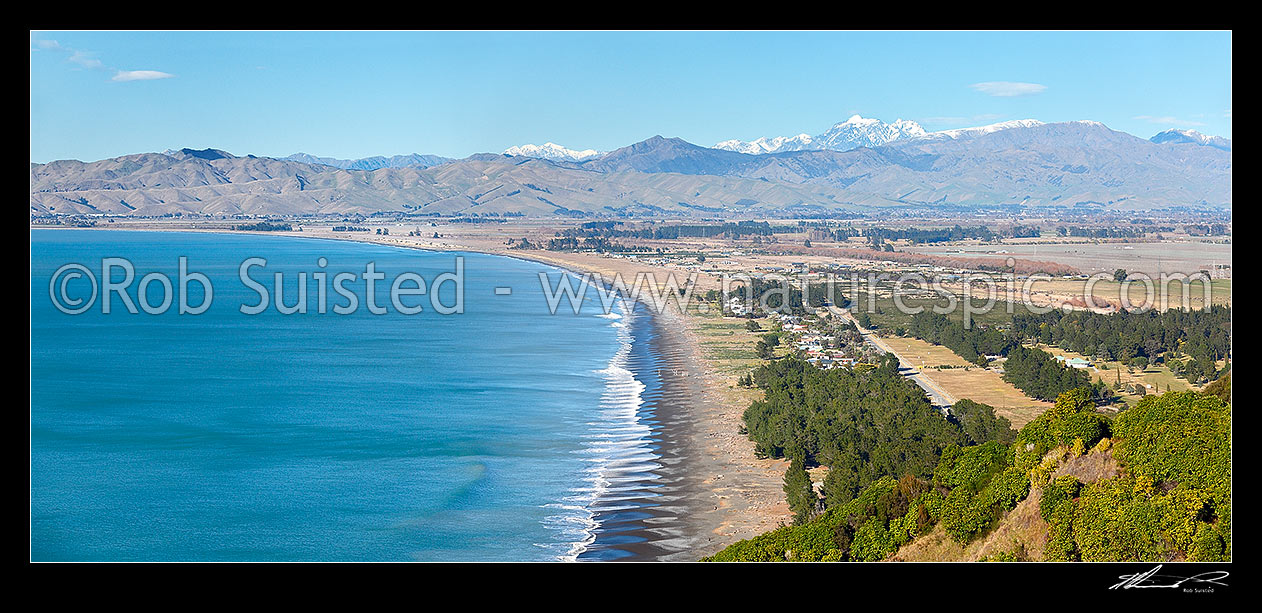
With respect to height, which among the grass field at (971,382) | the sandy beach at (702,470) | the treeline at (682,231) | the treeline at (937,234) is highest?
the treeline at (682,231)

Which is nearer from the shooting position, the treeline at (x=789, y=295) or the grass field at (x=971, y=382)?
the grass field at (x=971, y=382)

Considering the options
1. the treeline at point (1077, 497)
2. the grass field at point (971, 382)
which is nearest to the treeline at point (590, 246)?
the grass field at point (971, 382)

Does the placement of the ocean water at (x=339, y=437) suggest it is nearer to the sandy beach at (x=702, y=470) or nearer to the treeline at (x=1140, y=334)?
the sandy beach at (x=702, y=470)

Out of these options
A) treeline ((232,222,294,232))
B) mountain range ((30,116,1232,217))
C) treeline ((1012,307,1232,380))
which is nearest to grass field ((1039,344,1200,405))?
treeline ((1012,307,1232,380))

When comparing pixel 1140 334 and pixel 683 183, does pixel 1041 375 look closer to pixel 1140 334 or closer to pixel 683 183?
pixel 1140 334

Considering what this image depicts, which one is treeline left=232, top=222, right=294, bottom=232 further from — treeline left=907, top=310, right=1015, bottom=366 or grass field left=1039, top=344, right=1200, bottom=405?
grass field left=1039, top=344, right=1200, bottom=405

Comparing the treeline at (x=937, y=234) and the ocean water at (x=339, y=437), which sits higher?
the treeline at (x=937, y=234)

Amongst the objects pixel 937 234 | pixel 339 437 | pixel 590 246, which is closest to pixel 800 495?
pixel 339 437
